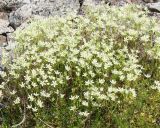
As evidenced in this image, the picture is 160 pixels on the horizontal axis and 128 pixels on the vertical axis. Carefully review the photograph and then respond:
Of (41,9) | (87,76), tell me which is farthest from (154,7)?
(87,76)

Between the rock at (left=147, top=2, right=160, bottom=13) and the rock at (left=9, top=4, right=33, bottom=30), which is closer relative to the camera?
the rock at (left=147, top=2, right=160, bottom=13)

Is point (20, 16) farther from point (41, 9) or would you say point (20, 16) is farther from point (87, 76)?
point (87, 76)

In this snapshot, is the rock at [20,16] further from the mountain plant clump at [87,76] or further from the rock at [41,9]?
the mountain plant clump at [87,76]

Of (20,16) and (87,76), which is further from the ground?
(87,76)

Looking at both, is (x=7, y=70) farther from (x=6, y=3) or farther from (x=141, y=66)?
(x=6, y=3)

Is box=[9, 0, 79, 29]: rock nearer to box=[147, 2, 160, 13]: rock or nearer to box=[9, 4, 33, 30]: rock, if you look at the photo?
box=[9, 4, 33, 30]: rock

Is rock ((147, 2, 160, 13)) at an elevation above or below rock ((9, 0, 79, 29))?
above

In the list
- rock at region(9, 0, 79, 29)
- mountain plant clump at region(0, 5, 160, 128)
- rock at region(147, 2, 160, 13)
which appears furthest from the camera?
rock at region(9, 0, 79, 29)

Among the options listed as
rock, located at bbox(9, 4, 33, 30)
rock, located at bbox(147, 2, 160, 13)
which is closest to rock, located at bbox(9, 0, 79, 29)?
rock, located at bbox(9, 4, 33, 30)

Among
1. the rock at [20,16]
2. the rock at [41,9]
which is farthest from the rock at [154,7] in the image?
the rock at [20,16]
